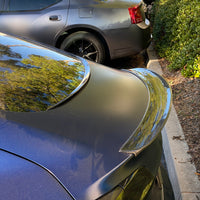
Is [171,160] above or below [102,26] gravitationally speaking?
below

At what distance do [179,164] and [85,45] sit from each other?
10.1 ft

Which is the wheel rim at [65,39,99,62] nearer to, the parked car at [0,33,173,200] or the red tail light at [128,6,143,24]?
the red tail light at [128,6,143,24]

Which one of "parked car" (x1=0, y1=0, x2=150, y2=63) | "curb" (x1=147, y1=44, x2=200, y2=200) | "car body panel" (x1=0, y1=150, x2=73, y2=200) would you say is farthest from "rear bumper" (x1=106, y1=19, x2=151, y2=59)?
"car body panel" (x1=0, y1=150, x2=73, y2=200)

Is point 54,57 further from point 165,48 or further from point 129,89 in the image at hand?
point 165,48

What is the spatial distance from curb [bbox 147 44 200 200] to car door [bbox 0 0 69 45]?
2673mm

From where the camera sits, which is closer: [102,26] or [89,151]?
[89,151]

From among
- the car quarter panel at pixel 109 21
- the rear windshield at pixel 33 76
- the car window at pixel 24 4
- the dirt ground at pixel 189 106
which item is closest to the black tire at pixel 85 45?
the car quarter panel at pixel 109 21

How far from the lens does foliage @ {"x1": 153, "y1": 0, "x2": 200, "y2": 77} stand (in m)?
4.93

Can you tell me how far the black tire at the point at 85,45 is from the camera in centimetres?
549

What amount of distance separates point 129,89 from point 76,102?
0.47m

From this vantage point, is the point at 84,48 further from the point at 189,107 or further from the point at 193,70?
the point at 189,107

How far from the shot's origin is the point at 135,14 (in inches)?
222

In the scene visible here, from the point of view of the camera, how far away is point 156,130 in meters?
1.94

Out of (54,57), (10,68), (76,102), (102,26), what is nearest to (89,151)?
(76,102)
